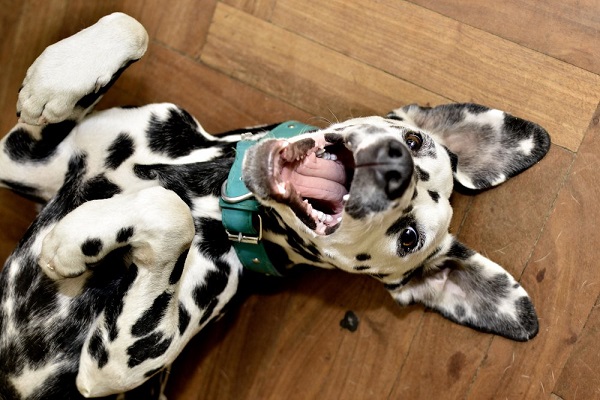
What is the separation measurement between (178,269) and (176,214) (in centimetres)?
22

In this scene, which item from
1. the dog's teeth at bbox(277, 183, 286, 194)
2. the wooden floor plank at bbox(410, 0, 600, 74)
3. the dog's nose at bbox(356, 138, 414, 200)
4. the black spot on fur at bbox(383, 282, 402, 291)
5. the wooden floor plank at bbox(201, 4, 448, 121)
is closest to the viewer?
the dog's nose at bbox(356, 138, 414, 200)

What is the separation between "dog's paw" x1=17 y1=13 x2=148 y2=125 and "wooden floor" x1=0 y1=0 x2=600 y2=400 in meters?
0.63

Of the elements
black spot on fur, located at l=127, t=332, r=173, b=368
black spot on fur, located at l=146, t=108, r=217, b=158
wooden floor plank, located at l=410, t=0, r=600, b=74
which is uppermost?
wooden floor plank, located at l=410, t=0, r=600, b=74

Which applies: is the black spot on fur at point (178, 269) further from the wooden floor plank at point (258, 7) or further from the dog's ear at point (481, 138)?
Answer: the wooden floor plank at point (258, 7)

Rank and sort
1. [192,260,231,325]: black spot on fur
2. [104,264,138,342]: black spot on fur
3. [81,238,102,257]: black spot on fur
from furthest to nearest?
[192,260,231,325]: black spot on fur < [104,264,138,342]: black spot on fur < [81,238,102,257]: black spot on fur

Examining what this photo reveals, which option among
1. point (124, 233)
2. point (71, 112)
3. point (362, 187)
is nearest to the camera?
point (362, 187)

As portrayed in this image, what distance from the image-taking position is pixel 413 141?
257cm

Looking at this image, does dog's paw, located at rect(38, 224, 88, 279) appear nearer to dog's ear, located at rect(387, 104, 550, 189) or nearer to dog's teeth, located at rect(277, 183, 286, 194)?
dog's teeth, located at rect(277, 183, 286, 194)

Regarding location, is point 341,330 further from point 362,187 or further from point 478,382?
point 362,187

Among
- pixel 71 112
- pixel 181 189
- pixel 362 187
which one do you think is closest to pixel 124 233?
pixel 181 189

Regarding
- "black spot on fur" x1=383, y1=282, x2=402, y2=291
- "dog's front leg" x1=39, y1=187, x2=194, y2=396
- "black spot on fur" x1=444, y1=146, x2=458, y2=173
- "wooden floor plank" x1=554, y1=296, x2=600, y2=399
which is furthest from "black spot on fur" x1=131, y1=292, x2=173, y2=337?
"wooden floor plank" x1=554, y1=296, x2=600, y2=399

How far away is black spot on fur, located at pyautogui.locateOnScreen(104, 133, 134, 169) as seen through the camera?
8.96ft

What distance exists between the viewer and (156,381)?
3.04 m

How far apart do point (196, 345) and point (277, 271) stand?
0.83 metres
